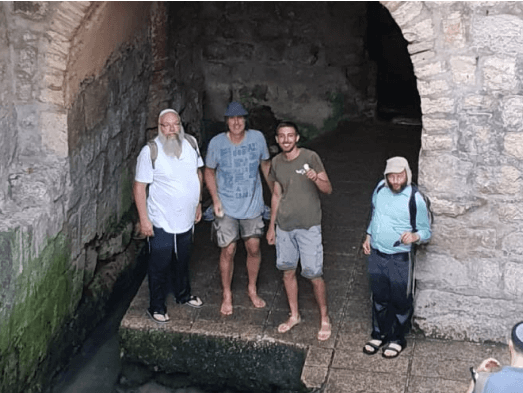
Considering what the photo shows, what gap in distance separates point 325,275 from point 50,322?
84.9 inches

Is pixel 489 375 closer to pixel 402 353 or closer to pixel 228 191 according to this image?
pixel 402 353

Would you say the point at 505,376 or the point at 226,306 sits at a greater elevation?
the point at 505,376

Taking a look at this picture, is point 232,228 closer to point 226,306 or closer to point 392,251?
point 226,306

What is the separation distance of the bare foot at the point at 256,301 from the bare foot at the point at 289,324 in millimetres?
332

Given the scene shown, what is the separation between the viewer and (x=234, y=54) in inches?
450

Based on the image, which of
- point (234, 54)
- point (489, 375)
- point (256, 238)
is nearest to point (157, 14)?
point (234, 54)

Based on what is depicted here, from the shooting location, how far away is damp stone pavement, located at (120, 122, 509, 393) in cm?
684

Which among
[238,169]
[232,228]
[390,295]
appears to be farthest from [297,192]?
[390,295]

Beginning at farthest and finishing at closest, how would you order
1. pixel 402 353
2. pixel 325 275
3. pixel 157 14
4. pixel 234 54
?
pixel 234 54
pixel 157 14
pixel 325 275
pixel 402 353

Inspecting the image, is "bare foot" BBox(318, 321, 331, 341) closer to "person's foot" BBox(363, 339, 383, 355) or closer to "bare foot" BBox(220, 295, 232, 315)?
"person's foot" BBox(363, 339, 383, 355)

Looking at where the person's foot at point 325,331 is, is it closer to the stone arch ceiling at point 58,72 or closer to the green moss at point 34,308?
the green moss at point 34,308

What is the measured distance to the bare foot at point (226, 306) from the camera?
7.66m

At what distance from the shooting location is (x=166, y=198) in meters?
7.25

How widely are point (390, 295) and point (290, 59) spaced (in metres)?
4.91
